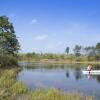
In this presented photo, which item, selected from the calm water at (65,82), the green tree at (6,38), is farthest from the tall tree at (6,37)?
the calm water at (65,82)

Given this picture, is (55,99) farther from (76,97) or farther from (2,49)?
(2,49)

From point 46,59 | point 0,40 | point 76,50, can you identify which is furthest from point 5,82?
point 76,50

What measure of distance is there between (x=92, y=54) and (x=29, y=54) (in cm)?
3412

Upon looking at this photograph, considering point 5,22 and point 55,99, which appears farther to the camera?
point 5,22

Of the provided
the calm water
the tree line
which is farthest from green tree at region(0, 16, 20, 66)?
the tree line

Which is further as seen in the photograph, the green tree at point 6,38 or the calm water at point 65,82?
the green tree at point 6,38

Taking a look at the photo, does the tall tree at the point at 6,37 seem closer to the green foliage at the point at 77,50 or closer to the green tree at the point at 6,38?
the green tree at the point at 6,38

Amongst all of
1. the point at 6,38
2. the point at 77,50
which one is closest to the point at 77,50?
the point at 77,50

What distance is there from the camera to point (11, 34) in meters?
51.2

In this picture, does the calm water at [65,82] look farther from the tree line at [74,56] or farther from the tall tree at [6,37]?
the tree line at [74,56]

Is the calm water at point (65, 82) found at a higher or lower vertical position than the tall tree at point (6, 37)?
lower

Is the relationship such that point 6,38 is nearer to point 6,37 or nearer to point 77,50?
point 6,37

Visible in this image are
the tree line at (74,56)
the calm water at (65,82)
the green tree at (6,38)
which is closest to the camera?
the calm water at (65,82)

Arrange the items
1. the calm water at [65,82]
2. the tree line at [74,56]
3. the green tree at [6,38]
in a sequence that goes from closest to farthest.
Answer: the calm water at [65,82] < the green tree at [6,38] < the tree line at [74,56]
